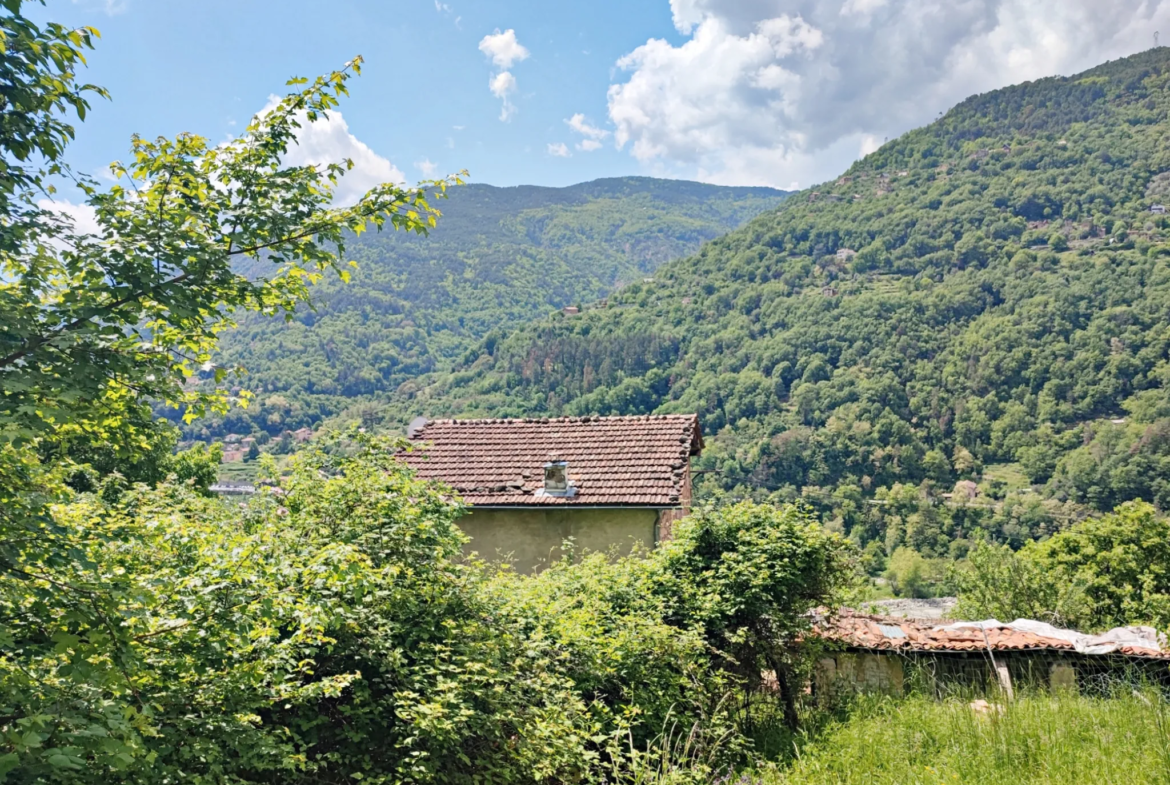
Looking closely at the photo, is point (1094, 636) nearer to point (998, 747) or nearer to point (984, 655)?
point (984, 655)

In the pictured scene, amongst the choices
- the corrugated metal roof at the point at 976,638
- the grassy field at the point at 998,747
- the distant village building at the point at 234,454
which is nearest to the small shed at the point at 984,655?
the corrugated metal roof at the point at 976,638

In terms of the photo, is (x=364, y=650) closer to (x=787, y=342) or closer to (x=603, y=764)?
(x=603, y=764)

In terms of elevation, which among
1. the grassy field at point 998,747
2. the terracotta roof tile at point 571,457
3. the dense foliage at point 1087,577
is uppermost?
the terracotta roof tile at point 571,457

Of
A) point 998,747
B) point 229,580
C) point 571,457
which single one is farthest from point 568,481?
point 229,580

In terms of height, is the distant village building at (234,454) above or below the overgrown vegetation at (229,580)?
below

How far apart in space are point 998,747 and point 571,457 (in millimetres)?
10829

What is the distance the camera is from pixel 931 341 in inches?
4063

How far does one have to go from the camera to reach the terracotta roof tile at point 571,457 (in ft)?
47.8

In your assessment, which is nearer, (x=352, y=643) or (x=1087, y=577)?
(x=352, y=643)

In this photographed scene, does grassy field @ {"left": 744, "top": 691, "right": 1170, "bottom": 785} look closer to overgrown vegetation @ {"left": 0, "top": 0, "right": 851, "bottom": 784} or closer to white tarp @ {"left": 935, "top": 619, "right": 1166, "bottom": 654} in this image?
overgrown vegetation @ {"left": 0, "top": 0, "right": 851, "bottom": 784}

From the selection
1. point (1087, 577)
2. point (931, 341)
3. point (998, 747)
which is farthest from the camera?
point (931, 341)

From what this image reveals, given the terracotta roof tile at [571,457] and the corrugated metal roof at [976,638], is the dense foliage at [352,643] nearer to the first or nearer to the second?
the corrugated metal roof at [976,638]

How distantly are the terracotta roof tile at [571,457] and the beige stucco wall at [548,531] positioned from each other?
0.34 metres

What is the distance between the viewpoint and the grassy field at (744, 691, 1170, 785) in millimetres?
5312
